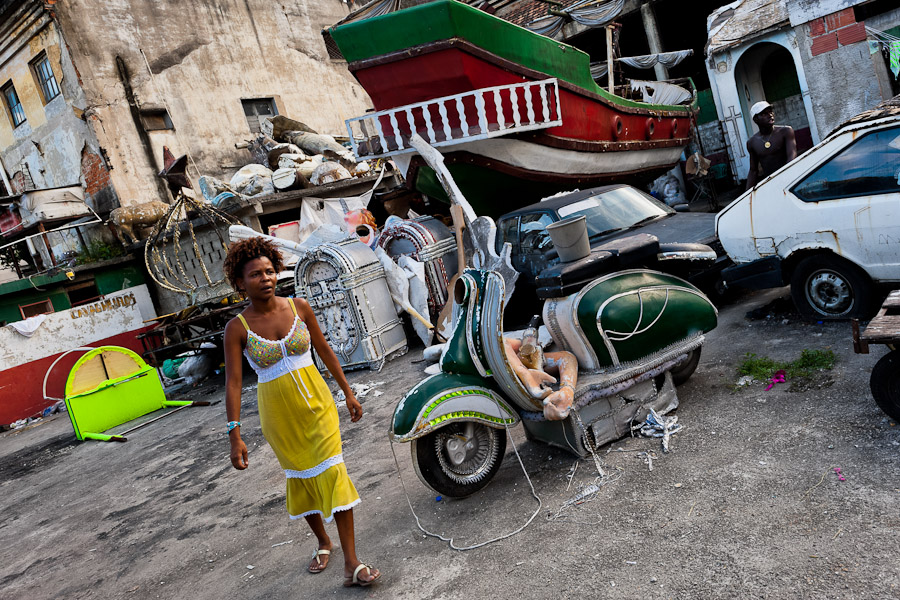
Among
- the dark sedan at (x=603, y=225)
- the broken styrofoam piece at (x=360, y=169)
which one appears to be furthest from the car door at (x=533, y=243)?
the broken styrofoam piece at (x=360, y=169)

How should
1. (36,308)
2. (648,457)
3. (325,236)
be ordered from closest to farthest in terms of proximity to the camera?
(648,457), (325,236), (36,308)

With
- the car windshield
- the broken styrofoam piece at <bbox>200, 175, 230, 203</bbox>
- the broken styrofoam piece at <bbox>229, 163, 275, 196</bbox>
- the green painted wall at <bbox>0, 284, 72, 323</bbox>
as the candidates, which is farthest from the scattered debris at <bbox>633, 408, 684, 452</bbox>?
the green painted wall at <bbox>0, 284, 72, 323</bbox>

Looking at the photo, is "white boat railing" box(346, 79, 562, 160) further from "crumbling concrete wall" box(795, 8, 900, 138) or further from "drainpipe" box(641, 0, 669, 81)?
"drainpipe" box(641, 0, 669, 81)

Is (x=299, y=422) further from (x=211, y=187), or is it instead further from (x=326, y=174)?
(x=211, y=187)

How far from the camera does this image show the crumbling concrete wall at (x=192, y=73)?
16781mm

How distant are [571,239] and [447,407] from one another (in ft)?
5.14

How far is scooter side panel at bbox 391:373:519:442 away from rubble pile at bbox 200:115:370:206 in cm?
1075

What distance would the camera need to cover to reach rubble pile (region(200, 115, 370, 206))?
14.0 m

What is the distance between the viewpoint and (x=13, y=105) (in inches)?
758

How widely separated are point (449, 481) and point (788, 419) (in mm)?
2091

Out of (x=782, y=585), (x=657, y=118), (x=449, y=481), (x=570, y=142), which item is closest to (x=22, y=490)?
(x=449, y=481)

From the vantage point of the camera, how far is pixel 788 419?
145 inches

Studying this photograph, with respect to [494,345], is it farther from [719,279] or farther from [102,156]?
[102,156]

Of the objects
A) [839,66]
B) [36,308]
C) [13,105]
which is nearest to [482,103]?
[839,66]
